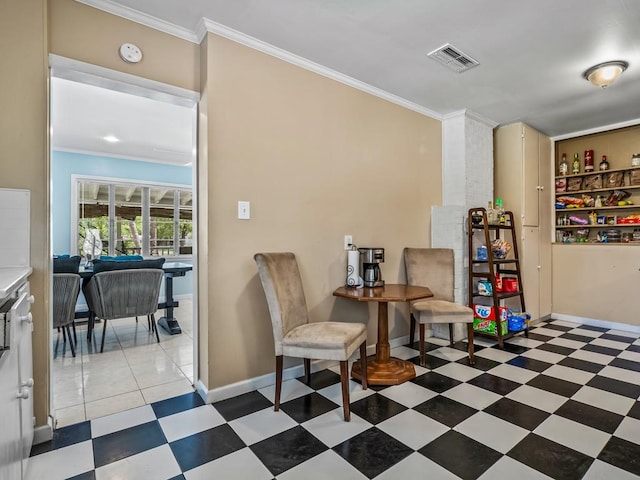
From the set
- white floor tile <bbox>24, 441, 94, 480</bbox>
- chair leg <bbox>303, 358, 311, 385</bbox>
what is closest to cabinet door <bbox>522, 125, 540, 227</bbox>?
chair leg <bbox>303, 358, 311, 385</bbox>

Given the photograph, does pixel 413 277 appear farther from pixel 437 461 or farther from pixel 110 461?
pixel 110 461

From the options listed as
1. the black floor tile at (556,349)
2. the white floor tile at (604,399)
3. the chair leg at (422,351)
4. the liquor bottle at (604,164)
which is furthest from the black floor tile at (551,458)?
the liquor bottle at (604,164)

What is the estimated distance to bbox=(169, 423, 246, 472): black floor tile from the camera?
1.68 metres

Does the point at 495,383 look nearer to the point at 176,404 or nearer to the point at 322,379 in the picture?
the point at 322,379

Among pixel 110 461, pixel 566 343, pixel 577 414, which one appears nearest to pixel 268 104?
pixel 110 461

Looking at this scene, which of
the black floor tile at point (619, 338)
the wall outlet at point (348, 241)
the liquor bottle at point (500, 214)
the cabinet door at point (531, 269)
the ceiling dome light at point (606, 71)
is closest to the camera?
the ceiling dome light at point (606, 71)

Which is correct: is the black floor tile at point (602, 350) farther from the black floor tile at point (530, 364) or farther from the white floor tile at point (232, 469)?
the white floor tile at point (232, 469)

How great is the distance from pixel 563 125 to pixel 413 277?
2828 mm

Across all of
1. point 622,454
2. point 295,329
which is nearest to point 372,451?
point 295,329

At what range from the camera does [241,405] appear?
224cm

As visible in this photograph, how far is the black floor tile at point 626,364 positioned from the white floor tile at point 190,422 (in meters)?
3.18

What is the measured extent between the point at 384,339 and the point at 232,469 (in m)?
1.47

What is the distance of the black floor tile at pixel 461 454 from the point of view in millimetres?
1608

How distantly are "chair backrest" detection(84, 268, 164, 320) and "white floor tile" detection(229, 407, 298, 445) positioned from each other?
2.10 meters
